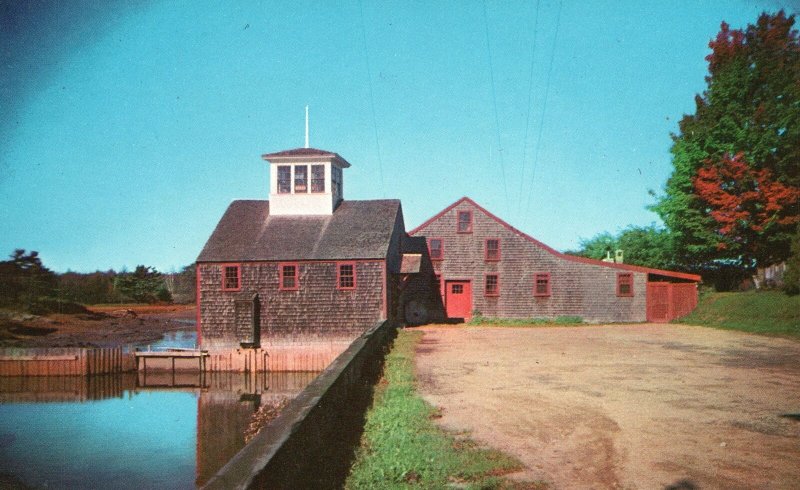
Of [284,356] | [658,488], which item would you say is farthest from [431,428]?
[284,356]

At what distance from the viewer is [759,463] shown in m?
6.59

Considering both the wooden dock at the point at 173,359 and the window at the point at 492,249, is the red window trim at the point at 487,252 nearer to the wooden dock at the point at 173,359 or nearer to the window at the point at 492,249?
the window at the point at 492,249

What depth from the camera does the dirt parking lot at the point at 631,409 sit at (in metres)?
6.42

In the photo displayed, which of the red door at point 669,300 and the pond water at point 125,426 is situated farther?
the red door at point 669,300

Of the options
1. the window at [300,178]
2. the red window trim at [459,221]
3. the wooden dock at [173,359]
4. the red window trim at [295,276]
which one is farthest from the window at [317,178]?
the wooden dock at [173,359]

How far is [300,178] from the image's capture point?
2922cm

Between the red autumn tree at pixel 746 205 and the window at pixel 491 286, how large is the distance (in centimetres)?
1251

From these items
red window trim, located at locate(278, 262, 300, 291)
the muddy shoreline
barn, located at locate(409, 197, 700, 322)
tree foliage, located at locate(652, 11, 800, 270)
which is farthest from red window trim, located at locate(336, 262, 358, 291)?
tree foliage, located at locate(652, 11, 800, 270)

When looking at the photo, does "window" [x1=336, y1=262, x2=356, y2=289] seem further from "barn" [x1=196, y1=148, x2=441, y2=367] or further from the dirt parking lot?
the dirt parking lot

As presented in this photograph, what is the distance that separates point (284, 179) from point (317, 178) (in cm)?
170

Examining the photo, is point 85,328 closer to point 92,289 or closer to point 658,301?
point 92,289

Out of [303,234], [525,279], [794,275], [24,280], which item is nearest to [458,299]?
[525,279]

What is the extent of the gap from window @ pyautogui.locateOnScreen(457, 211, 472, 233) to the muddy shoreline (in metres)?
23.7

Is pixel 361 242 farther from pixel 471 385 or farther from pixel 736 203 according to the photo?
pixel 736 203
